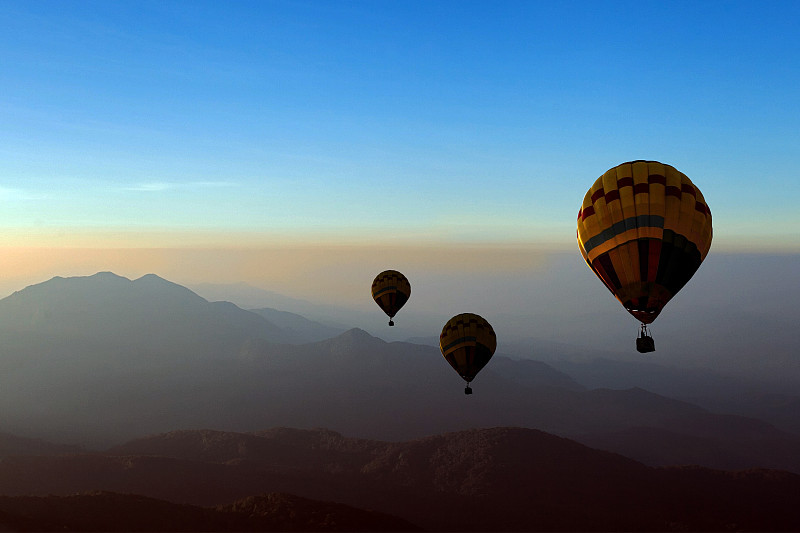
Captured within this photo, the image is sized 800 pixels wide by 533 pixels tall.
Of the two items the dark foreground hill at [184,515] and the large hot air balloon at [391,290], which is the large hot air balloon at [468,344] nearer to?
the large hot air balloon at [391,290]

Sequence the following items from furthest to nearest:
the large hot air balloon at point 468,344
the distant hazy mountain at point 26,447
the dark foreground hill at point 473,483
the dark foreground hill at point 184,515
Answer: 1. the distant hazy mountain at point 26,447
2. the dark foreground hill at point 473,483
3. the large hot air balloon at point 468,344
4. the dark foreground hill at point 184,515

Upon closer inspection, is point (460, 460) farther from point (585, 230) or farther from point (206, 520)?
point (585, 230)

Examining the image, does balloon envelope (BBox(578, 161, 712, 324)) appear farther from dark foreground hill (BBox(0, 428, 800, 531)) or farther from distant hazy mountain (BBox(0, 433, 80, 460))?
distant hazy mountain (BBox(0, 433, 80, 460))

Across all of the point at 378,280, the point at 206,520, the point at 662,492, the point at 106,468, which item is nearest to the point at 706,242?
the point at 378,280

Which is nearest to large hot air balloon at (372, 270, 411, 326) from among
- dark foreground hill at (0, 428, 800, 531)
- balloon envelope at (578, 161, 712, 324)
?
dark foreground hill at (0, 428, 800, 531)

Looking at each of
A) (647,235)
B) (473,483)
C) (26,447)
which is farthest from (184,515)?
(26,447)

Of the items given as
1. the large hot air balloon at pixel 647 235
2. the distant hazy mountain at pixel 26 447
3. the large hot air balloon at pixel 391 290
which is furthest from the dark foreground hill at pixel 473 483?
the large hot air balloon at pixel 647 235

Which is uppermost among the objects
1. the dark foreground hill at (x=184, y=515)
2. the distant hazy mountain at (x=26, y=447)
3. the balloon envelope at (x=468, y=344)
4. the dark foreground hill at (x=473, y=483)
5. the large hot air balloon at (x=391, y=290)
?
the large hot air balloon at (x=391, y=290)
